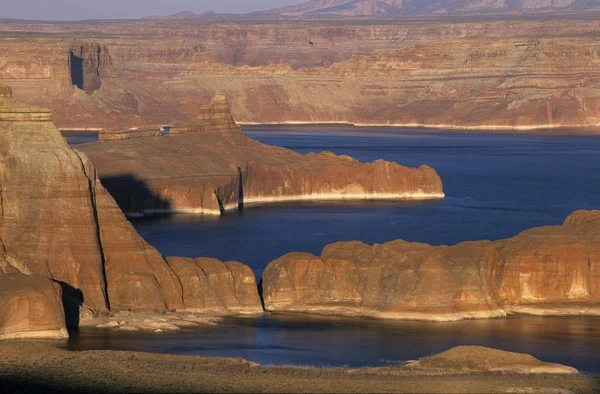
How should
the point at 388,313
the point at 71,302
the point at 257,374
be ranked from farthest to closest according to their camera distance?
the point at 388,313 → the point at 71,302 → the point at 257,374

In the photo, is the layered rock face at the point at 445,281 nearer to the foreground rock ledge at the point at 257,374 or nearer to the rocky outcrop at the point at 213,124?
the foreground rock ledge at the point at 257,374

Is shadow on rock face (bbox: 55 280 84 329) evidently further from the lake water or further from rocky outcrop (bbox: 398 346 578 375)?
rocky outcrop (bbox: 398 346 578 375)

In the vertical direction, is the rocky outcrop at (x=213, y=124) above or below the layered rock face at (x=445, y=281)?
above

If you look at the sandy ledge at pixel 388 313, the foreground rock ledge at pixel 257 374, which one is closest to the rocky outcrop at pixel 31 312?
the foreground rock ledge at pixel 257 374

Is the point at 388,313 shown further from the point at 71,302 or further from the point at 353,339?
the point at 71,302

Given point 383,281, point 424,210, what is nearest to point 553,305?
point 383,281

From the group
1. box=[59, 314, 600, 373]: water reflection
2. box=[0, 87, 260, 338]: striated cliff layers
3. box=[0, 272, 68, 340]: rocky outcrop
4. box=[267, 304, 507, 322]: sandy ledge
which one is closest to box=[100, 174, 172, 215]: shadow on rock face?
box=[267, 304, 507, 322]: sandy ledge

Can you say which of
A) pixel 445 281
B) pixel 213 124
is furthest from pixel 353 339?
pixel 213 124
